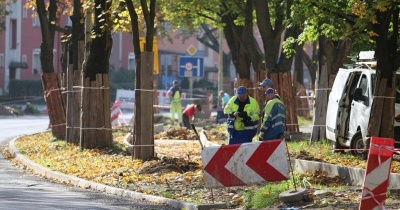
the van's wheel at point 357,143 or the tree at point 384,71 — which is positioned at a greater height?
the tree at point 384,71

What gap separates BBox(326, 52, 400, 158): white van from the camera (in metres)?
22.5

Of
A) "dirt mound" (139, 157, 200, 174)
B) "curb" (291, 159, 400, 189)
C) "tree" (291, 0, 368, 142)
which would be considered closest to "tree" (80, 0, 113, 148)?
"tree" (291, 0, 368, 142)

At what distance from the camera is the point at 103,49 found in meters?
26.6

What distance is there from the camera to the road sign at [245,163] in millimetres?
15695

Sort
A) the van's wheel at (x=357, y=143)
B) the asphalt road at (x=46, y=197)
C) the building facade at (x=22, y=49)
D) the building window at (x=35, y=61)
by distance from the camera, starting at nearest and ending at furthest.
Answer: the asphalt road at (x=46, y=197) → the van's wheel at (x=357, y=143) → the building facade at (x=22, y=49) → the building window at (x=35, y=61)

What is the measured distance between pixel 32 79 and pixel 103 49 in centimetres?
5105

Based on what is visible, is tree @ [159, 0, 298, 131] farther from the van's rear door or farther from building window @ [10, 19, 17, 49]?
building window @ [10, 19, 17, 49]

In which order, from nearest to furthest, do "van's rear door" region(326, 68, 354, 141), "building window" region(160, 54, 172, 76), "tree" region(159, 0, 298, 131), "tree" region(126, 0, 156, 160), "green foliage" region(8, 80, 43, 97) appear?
"tree" region(126, 0, 156, 160)
"van's rear door" region(326, 68, 354, 141)
"tree" region(159, 0, 298, 131)
"green foliage" region(8, 80, 43, 97)
"building window" region(160, 54, 172, 76)

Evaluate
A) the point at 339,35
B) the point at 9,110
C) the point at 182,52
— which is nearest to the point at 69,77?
the point at 339,35

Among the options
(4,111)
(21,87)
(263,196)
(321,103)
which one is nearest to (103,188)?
(263,196)

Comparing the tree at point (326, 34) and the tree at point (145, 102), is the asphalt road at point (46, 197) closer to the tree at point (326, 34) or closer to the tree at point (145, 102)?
the tree at point (145, 102)

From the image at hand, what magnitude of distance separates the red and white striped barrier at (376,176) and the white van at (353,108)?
29.0ft

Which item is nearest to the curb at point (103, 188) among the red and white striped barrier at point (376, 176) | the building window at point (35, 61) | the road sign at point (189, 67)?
the red and white striped barrier at point (376, 176)

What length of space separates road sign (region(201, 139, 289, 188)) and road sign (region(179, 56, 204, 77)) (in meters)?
30.1
